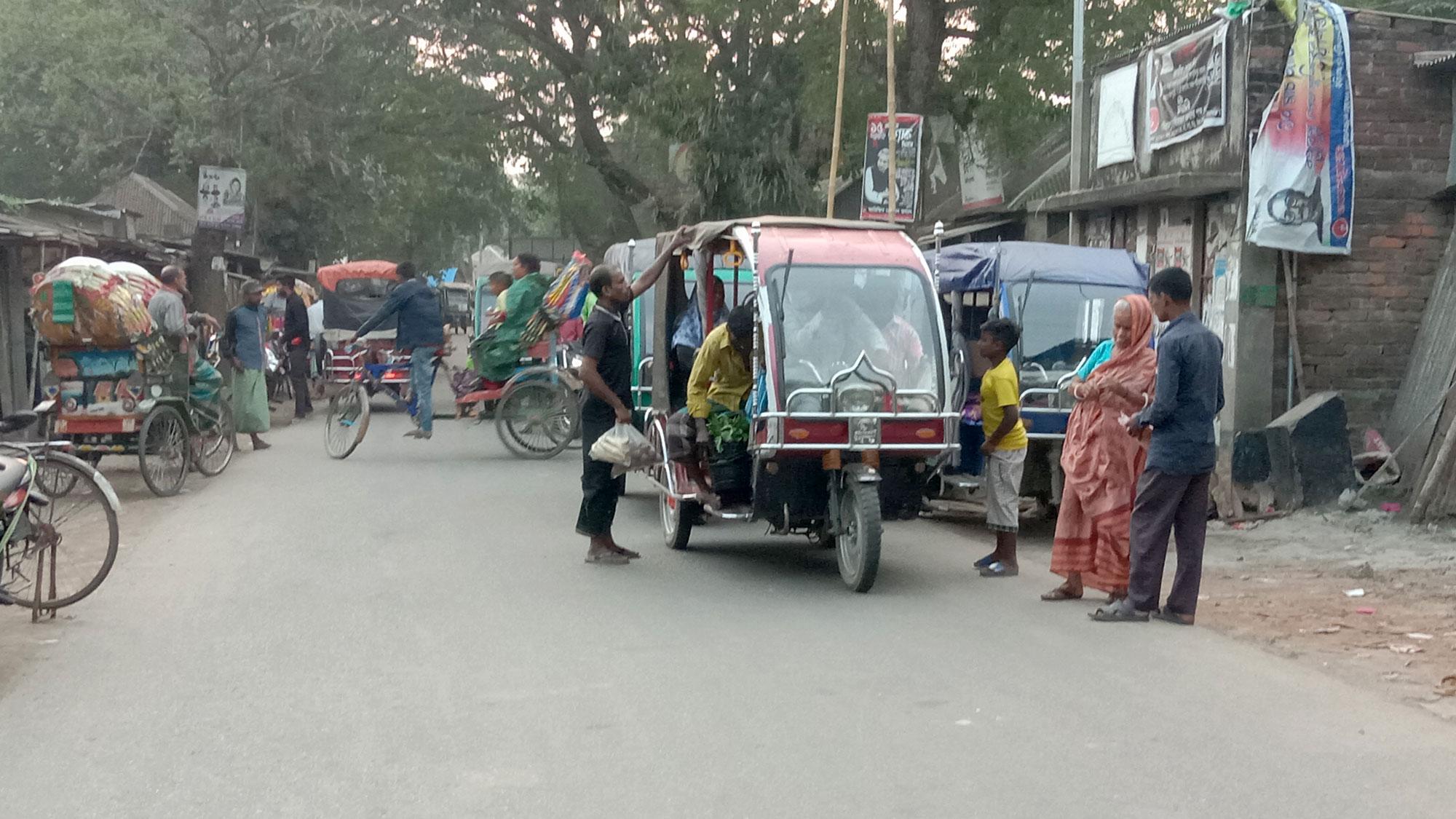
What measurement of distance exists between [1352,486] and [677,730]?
8715mm

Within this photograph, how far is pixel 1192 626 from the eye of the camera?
8.04 meters

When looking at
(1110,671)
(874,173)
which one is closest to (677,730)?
(1110,671)

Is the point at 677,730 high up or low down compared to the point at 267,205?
down

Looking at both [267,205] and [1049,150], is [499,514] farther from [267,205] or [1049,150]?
[267,205]

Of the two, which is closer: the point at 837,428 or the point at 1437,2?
the point at 837,428

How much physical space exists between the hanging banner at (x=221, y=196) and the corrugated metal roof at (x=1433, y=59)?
19.4 metres

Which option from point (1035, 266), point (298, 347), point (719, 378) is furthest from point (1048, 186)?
point (719, 378)

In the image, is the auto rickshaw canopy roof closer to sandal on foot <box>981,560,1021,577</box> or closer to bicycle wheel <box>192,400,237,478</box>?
bicycle wheel <box>192,400,237,478</box>

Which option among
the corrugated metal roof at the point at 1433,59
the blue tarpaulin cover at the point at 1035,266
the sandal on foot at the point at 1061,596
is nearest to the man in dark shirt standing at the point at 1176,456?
the sandal on foot at the point at 1061,596

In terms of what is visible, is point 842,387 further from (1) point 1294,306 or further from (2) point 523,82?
(2) point 523,82

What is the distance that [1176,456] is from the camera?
7.82 m

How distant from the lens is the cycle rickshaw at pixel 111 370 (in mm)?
12641

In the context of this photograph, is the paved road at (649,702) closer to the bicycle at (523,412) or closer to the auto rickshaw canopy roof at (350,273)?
the bicycle at (523,412)

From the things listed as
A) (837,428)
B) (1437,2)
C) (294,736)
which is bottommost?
(294,736)
